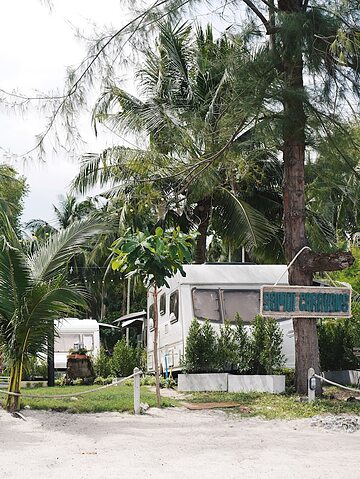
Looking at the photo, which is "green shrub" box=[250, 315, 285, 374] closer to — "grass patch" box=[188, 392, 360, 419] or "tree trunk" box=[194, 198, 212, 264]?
"grass patch" box=[188, 392, 360, 419]

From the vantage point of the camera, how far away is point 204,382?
11859 millimetres

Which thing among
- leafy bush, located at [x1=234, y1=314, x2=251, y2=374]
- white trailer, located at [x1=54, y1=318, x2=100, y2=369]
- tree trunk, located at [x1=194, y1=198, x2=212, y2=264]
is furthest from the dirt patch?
white trailer, located at [x1=54, y1=318, x2=100, y2=369]

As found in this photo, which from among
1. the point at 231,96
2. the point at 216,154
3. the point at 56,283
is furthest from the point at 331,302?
the point at 56,283

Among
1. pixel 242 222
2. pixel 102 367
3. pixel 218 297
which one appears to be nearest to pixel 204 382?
pixel 218 297

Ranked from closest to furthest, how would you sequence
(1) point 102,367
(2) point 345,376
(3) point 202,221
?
(2) point 345,376 < (1) point 102,367 < (3) point 202,221

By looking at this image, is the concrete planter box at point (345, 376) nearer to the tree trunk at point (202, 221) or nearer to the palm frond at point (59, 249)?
the palm frond at point (59, 249)

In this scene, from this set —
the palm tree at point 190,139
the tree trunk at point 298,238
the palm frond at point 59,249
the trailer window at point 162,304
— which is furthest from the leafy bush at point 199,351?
the trailer window at point 162,304

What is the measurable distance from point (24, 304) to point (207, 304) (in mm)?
4555

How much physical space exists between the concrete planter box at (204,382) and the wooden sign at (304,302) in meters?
1.77

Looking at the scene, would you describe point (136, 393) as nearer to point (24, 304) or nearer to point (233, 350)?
point (24, 304)

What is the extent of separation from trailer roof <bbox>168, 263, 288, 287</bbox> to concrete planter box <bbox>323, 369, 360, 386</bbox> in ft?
6.08

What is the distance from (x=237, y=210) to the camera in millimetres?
17969

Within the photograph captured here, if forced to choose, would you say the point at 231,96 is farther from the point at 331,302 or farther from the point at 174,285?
the point at 174,285

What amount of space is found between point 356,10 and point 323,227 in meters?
9.13
